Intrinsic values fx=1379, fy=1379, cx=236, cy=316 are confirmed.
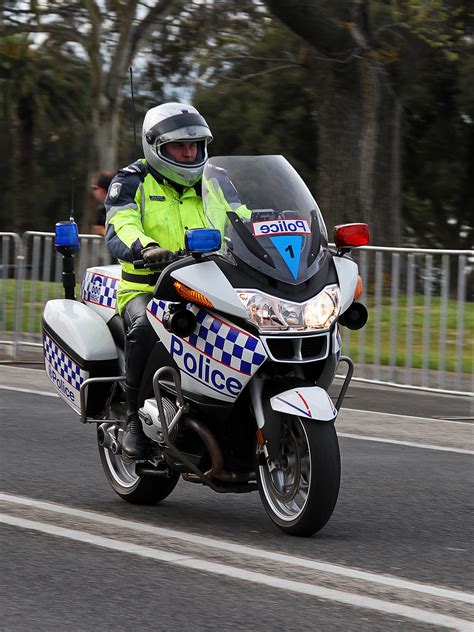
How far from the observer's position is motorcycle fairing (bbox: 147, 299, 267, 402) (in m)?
5.50

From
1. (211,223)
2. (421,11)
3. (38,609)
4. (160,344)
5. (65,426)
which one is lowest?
(65,426)

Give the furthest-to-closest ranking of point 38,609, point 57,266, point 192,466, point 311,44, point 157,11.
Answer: point 157,11
point 311,44
point 57,266
point 192,466
point 38,609

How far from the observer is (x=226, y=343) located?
5.57 metres

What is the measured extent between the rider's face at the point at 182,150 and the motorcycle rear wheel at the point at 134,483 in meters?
1.45

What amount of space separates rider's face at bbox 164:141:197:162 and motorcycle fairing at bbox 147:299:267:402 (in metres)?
0.78

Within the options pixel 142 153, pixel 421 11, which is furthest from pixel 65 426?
pixel 421 11

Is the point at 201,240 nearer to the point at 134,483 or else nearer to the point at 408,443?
the point at 134,483

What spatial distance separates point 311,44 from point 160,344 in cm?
1204

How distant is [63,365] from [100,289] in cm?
42

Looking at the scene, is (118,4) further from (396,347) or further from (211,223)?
(211,223)

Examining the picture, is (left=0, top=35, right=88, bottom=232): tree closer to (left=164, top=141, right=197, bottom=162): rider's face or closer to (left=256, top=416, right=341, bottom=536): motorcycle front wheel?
(left=164, top=141, right=197, bottom=162): rider's face

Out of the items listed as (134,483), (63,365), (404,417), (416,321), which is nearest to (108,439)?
(134,483)

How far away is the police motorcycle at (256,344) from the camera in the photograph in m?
5.49

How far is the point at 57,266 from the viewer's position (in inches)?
542
